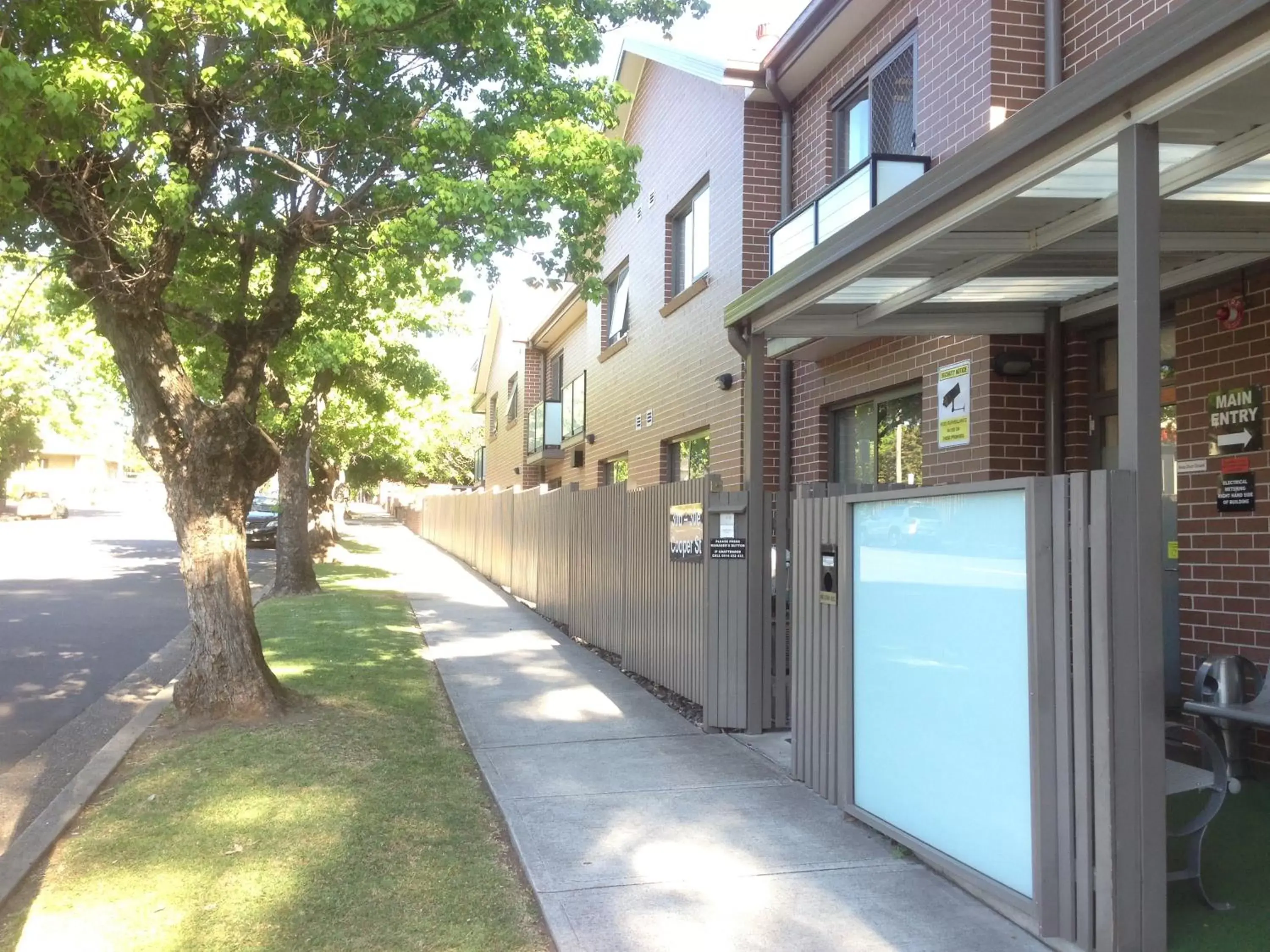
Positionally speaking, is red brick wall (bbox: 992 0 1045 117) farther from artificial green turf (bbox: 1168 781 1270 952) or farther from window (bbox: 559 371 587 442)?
window (bbox: 559 371 587 442)

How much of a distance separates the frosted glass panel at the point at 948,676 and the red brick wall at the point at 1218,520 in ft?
7.44

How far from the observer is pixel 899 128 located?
9375 mm

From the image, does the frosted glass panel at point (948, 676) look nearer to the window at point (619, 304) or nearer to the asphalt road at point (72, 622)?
the asphalt road at point (72, 622)

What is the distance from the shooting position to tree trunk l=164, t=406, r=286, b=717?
7328mm

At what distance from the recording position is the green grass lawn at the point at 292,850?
4066 mm

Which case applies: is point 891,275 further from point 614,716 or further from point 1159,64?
point 614,716

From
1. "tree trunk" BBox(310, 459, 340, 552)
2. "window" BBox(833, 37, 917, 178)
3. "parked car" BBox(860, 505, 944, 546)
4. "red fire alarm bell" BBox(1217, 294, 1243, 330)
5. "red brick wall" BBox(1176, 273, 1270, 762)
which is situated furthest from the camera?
"tree trunk" BBox(310, 459, 340, 552)

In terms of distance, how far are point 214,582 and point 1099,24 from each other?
7.21m

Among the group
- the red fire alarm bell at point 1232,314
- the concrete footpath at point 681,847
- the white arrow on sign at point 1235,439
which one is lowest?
the concrete footpath at point 681,847

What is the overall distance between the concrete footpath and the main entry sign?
297cm

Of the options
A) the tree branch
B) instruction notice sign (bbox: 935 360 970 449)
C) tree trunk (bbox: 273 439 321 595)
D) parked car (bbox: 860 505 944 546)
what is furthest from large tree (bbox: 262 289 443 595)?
parked car (bbox: 860 505 944 546)

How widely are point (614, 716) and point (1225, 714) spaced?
4750 millimetres

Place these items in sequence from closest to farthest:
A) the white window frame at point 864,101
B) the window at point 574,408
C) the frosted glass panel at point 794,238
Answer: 1. the white window frame at point 864,101
2. the frosted glass panel at point 794,238
3. the window at point 574,408

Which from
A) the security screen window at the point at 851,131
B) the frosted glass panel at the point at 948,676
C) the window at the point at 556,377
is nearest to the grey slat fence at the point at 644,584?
the frosted glass panel at the point at 948,676
